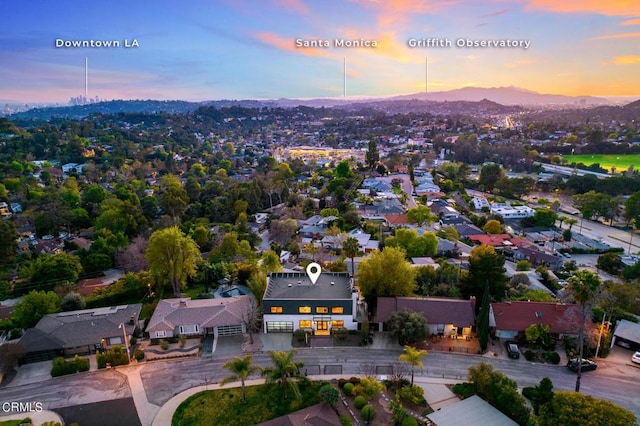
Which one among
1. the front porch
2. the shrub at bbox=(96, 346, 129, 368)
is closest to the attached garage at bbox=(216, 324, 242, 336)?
the shrub at bbox=(96, 346, 129, 368)

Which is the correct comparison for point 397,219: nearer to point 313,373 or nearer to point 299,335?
point 299,335

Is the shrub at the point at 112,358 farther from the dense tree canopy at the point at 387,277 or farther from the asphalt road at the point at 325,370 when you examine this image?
the dense tree canopy at the point at 387,277

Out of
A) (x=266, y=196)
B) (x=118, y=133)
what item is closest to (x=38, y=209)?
(x=266, y=196)

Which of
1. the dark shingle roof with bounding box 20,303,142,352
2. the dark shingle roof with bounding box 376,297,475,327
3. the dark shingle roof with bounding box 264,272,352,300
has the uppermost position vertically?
the dark shingle roof with bounding box 264,272,352,300

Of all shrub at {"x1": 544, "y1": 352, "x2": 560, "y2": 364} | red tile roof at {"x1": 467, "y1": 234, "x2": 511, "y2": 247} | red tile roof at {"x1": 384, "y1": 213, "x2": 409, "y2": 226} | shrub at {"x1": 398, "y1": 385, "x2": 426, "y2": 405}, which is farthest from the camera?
red tile roof at {"x1": 384, "y1": 213, "x2": 409, "y2": 226}

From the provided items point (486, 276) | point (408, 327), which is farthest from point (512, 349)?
point (408, 327)

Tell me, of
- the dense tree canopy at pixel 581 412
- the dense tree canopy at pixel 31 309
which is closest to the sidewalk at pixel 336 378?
the dense tree canopy at pixel 581 412

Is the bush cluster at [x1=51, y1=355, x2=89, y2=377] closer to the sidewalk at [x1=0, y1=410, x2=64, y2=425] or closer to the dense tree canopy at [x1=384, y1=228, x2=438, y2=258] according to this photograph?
the sidewalk at [x1=0, y1=410, x2=64, y2=425]

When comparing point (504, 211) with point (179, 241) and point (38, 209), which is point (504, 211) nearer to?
point (179, 241)
